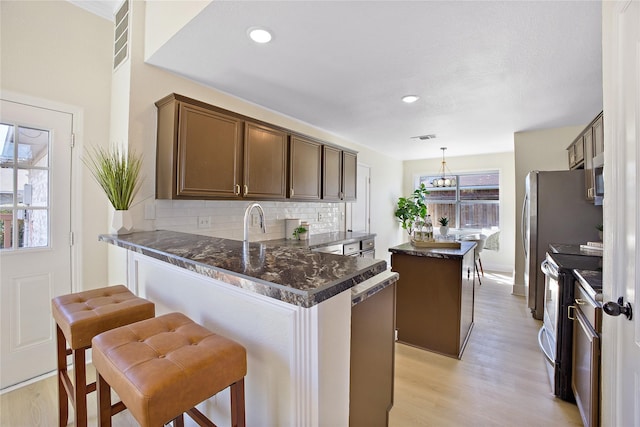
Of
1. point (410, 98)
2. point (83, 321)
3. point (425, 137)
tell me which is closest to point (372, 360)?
point (83, 321)

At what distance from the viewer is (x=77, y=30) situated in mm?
2229

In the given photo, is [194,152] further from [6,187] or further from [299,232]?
[299,232]

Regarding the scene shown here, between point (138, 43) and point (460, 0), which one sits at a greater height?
point (138, 43)

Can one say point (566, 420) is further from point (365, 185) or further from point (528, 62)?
point (365, 185)

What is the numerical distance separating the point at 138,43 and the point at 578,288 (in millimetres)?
3518

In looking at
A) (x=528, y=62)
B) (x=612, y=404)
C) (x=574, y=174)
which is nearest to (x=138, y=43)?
(x=528, y=62)

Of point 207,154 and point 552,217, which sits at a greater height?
point 207,154

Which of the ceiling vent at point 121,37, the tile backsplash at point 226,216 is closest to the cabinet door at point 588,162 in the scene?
the tile backsplash at point 226,216

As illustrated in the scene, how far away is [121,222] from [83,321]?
2.94ft

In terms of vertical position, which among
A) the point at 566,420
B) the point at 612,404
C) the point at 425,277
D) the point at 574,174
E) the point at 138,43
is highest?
the point at 138,43

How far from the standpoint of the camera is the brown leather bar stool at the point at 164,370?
0.80 metres

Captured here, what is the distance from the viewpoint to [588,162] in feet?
9.37

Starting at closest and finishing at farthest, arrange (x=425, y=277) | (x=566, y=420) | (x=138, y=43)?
(x=566, y=420)
(x=138, y=43)
(x=425, y=277)

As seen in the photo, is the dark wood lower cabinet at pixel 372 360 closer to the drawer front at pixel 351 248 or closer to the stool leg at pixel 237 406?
the stool leg at pixel 237 406
